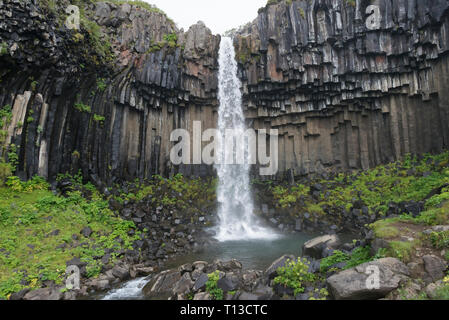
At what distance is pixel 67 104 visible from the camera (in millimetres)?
15727

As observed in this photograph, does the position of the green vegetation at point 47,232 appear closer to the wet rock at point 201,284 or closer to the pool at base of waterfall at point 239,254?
the pool at base of waterfall at point 239,254

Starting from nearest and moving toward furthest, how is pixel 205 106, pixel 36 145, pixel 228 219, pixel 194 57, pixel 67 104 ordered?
pixel 36 145 < pixel 67 104 < pixel 228 219 < pixel 194 57 < pixel 205 106

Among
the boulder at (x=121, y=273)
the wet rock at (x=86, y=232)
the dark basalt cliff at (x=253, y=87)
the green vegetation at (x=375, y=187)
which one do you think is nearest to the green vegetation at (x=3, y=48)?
the dark basalt cliff at (x=253, y=87)

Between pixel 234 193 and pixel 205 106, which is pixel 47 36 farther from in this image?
pixel 234 193

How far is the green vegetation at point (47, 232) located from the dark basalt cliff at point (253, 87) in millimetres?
1901

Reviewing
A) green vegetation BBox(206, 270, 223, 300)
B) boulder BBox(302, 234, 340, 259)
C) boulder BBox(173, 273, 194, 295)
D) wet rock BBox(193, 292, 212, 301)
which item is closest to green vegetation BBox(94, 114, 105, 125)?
boulder BBox(173, 273, 194, 295)

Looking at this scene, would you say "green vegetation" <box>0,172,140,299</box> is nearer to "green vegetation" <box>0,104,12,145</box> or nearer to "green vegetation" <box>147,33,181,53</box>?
"green vegetation" <box>0,104,12,145</box>

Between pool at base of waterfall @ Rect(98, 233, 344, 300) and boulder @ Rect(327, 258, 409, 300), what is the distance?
16.7ft

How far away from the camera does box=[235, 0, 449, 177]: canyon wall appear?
18.4m

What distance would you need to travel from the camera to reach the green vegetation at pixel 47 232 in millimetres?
8875

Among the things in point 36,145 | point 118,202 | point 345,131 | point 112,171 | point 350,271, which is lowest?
point 350,271
